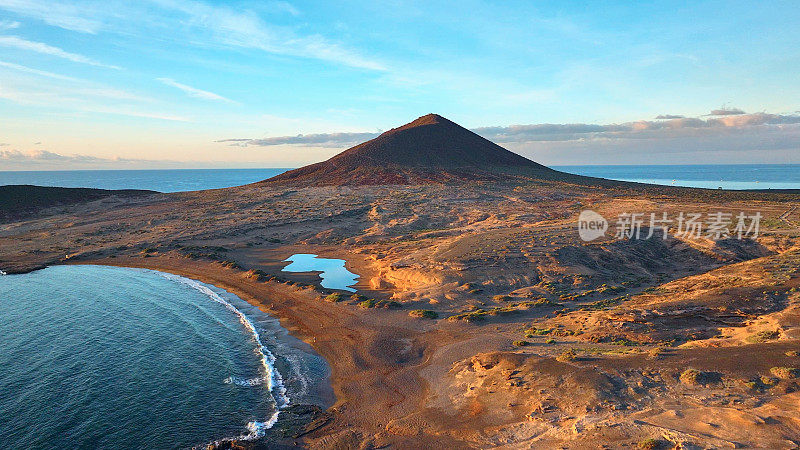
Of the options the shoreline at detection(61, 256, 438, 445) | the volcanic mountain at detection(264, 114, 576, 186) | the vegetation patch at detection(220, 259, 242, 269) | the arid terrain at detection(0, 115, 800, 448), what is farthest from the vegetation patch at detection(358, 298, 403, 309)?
the volcanic mountain at detection(264, 114, 576, 186)

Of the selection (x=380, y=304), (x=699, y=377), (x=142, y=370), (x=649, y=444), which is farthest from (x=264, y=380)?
(x=699, y=377)

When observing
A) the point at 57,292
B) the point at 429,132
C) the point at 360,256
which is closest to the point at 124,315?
the point at 57,292

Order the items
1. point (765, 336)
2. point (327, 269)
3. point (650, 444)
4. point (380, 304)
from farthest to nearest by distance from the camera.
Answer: point (327, 269) < point (380, 304) < point (765, 336) < point (650, 444)

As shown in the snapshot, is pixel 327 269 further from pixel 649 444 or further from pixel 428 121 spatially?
pixel 428 121

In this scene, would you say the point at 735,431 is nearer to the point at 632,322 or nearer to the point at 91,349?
the point at 632,322

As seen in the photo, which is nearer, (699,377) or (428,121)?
(699,377)

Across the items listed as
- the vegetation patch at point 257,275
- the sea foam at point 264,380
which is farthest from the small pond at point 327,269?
the sea foam at point 264,380

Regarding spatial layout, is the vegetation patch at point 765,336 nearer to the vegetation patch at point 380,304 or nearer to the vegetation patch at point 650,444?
the vegetation patch at point 650,444
